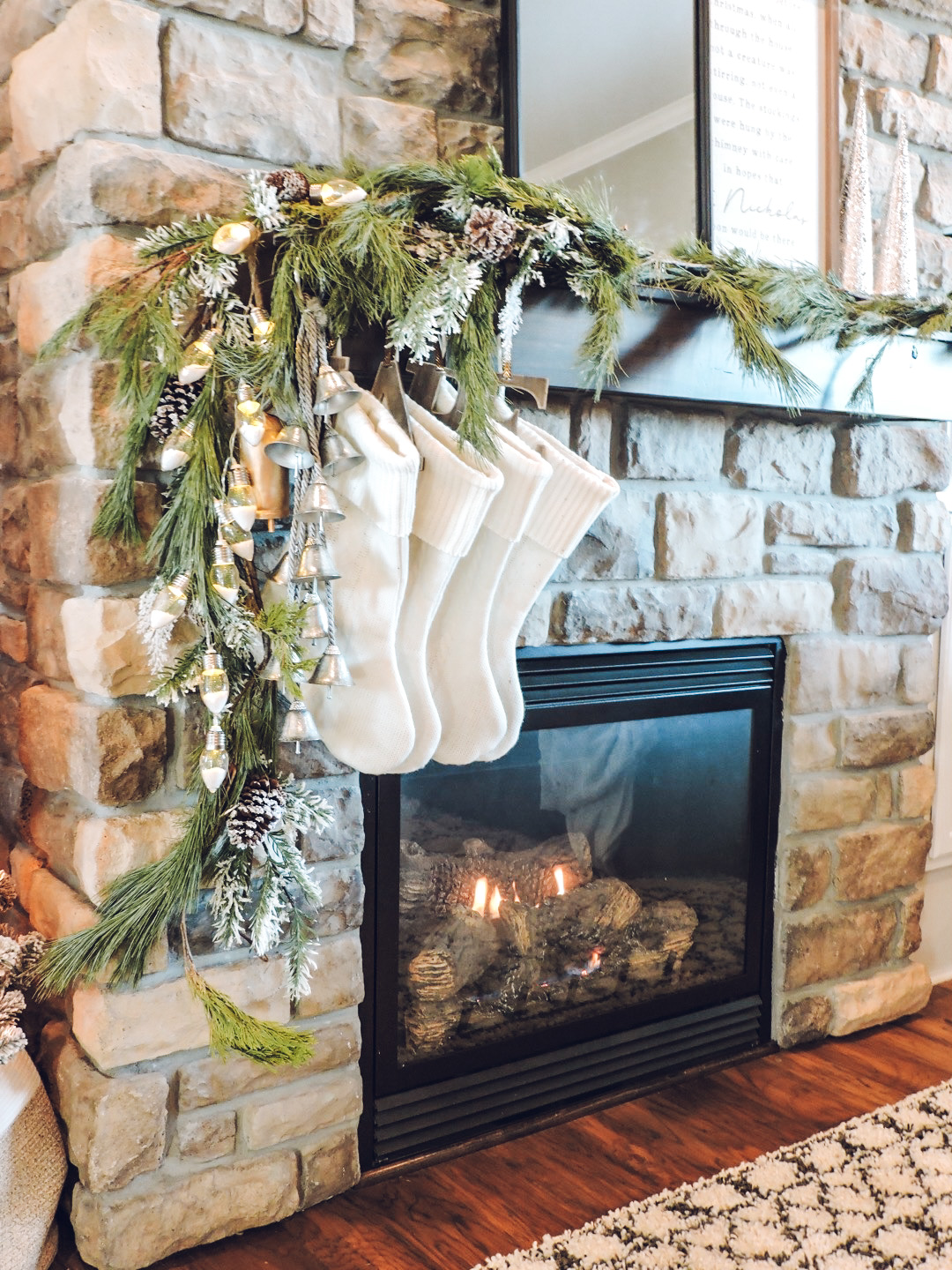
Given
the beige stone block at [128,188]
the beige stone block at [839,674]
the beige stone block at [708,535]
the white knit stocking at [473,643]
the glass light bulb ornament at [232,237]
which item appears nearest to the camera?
the glass light bulb ornament at [232,237]

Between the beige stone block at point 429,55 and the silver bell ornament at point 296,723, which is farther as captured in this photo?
the beige stone block at point 429,55

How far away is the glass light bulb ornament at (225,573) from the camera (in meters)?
1.21

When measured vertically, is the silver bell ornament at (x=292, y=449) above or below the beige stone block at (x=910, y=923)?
above

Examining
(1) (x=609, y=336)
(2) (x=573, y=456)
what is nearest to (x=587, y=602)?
(2) (x=573, y=456)

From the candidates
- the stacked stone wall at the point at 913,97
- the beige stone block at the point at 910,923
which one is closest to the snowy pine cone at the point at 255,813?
the beige stone block at the point at 910,923

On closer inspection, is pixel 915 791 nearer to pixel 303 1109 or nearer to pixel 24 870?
pixel 303 1109

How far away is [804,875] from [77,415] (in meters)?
1.55

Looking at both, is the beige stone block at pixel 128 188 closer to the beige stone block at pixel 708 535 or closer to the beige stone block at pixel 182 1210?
the beige stone block at pixel 708 535

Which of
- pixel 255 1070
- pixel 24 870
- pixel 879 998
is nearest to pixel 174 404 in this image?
pixel 24 870

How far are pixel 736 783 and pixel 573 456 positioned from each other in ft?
2.79

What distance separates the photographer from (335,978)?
1.53 meters

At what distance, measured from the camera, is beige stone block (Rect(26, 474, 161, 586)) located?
131cm

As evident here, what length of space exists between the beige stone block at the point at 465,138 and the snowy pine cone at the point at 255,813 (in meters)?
0.96

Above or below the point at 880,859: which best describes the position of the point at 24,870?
above
